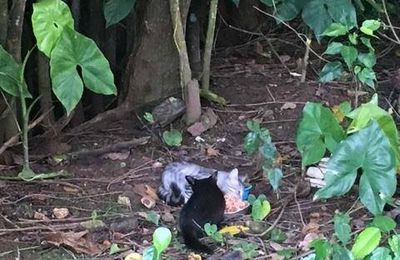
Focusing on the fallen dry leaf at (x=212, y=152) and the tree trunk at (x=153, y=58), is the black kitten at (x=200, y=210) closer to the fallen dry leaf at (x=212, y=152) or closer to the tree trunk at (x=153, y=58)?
the fallen dry leaf at (x=212, y=152)

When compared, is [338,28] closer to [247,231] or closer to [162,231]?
[247,231]

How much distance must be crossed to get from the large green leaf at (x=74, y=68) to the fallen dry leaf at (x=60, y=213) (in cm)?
41

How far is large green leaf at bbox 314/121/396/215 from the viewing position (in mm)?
3270

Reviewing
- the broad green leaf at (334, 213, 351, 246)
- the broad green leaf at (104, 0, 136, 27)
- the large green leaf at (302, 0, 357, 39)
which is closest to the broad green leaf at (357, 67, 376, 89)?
the large green leaf at (302, 0, 357, 39)

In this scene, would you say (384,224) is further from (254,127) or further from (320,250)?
(254,127)

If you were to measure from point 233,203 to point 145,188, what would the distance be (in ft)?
1.31

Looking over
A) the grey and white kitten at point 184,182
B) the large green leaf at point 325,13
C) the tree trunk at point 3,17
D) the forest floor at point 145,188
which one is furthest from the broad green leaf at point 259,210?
the tree trunk at point 3,17

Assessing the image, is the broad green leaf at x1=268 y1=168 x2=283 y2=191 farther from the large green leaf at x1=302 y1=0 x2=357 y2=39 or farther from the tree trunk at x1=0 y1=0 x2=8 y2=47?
the tree trunk at x1=0 y1=0 x2=8 y2=47

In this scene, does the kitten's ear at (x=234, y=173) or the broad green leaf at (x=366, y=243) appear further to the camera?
the kitten's ear at (x=234, y=173)

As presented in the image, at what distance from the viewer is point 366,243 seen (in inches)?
117

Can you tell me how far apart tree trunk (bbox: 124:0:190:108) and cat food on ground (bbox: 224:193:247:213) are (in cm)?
85

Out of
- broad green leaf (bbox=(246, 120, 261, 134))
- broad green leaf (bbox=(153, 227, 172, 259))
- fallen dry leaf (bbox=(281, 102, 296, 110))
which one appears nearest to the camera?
broad green leaf (bbox=(153, 227, 172, 259))

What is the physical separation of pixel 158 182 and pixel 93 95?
0.93 metres

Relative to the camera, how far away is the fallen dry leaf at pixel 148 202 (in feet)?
12.1
